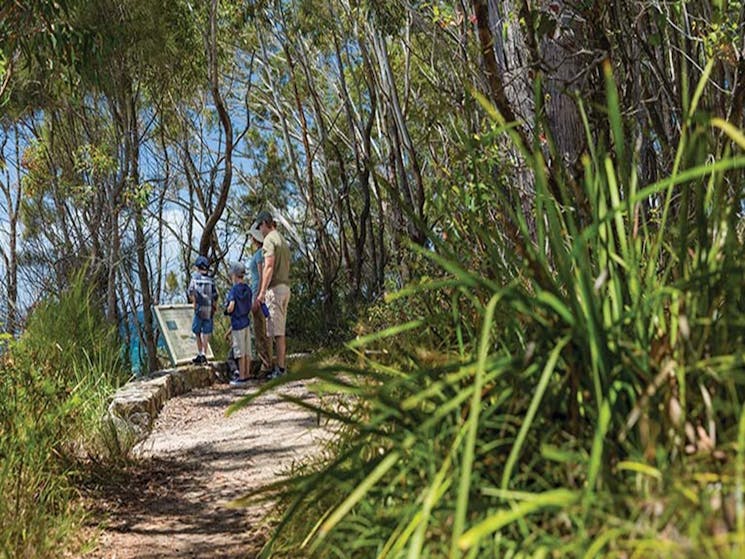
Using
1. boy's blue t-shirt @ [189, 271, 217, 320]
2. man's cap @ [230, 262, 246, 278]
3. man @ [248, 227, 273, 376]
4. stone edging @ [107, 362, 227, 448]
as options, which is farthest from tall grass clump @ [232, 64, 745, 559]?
boy's blue t-shirt @ [189, 271, 217, 320]

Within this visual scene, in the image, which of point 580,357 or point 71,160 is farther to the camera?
point 71,160

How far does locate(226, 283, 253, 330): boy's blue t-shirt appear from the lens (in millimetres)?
11055

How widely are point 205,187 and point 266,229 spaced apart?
15.1 metres

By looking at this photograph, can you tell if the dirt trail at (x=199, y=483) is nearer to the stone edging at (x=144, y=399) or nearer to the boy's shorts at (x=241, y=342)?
the stone edging at (x=144, y=399)

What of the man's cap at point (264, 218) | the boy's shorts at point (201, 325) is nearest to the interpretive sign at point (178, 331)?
the boy's shorts at point (201, 325)

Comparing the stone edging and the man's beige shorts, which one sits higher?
the man's beige shorts

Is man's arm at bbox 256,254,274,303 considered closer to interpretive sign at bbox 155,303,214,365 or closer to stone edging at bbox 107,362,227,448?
stone edging at bbox 107,362,227,448

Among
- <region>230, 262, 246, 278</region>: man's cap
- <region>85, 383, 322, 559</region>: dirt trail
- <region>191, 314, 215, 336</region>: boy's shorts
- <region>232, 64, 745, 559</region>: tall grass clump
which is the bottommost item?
<region>85, 383, 322, 559</region>: dirt trail

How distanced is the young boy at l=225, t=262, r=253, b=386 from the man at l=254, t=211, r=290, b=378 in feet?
1.45

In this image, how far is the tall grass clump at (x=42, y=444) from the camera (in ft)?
11.9

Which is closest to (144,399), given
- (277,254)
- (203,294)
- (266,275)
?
(266,275)

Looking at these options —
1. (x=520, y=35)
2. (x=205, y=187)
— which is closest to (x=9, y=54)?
(x=520, y=35)

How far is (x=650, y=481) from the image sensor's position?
5.30 ft

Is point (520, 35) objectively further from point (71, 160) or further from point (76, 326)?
point (71, 160)
